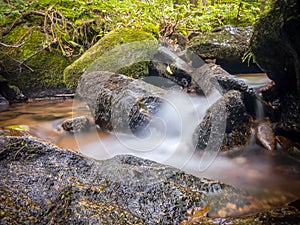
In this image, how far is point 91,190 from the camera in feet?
5.72

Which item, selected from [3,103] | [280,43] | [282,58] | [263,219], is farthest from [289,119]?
[3,103]

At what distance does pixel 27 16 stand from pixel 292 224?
692 cm

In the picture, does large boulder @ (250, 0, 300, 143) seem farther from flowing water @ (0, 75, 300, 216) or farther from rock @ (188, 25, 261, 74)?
rock @ (188, 25, 261, 74)

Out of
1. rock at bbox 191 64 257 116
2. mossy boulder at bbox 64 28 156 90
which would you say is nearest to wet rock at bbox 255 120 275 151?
rock at bbox 191 64 257 116

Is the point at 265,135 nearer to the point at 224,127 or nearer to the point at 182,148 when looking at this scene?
the point at 224,127

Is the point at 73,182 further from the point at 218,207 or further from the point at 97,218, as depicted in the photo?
the point at 218,207

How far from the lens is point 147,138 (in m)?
3.39

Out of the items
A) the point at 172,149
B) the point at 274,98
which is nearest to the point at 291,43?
the point at 274,98

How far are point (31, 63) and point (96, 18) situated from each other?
208 centimetres

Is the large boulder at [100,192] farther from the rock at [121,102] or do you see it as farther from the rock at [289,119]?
the rock at [289,119]

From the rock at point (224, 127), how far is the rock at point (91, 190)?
102cm

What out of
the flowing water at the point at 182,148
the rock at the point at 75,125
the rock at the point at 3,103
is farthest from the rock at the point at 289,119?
the rock at the point at 3,103

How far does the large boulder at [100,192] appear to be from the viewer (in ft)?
5.07

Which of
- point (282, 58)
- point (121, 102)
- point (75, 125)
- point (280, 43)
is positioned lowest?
point (75, 125)
